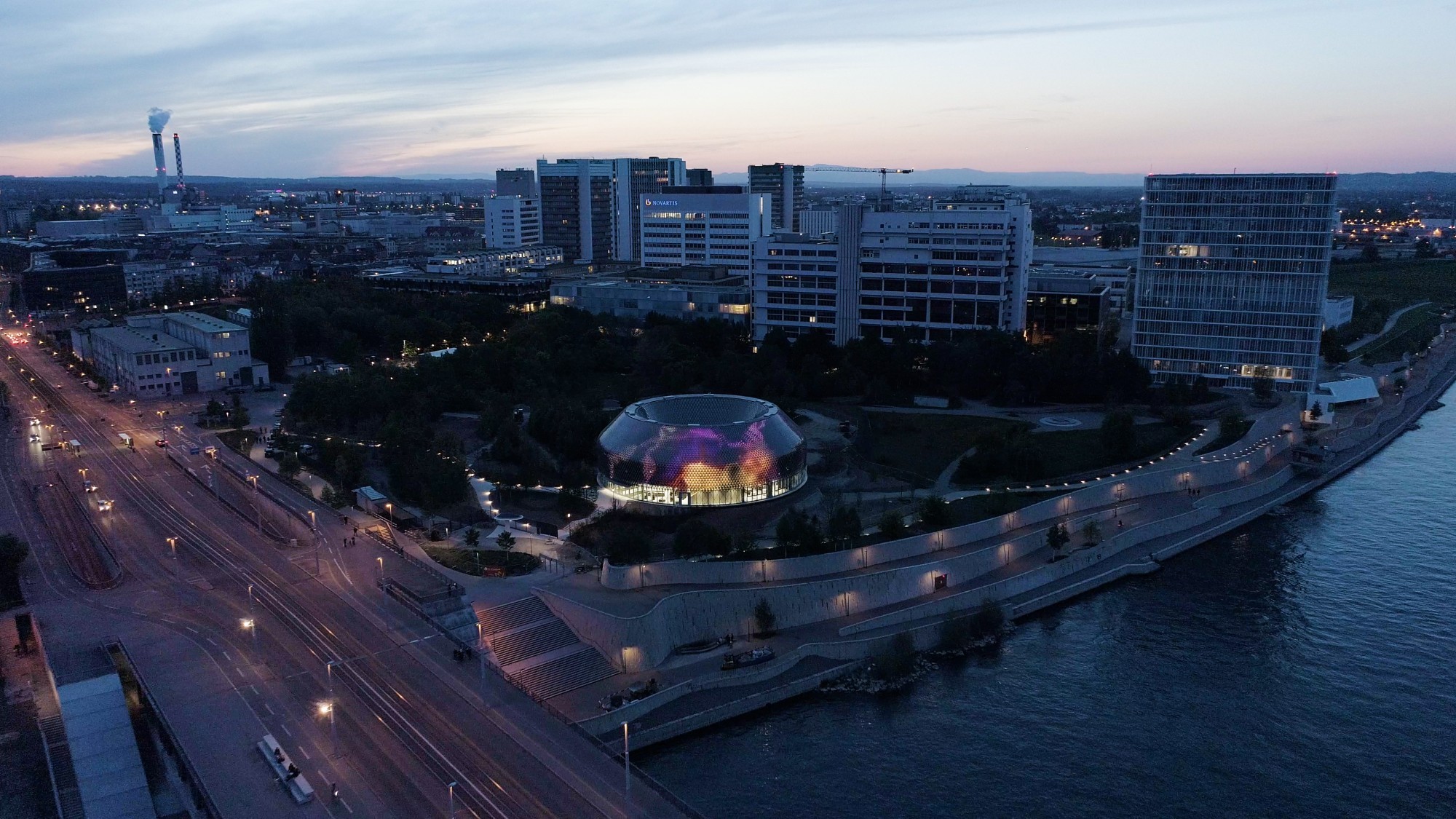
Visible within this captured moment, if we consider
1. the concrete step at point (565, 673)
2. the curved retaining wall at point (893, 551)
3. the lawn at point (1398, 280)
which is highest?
the lawn at point (1398, 280)

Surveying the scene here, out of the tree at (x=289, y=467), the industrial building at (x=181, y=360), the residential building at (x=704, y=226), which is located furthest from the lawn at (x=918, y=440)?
the residential building at (x=704, y=226)

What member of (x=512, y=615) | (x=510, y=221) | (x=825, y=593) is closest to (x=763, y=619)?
(x=825, y=593)

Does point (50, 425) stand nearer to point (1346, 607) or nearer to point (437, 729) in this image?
point (437, 729)

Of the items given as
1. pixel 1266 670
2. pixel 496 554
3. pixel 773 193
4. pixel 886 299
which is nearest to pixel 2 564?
pixel 496 554

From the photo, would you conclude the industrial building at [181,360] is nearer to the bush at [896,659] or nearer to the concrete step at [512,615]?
the concrete step at [512,615]

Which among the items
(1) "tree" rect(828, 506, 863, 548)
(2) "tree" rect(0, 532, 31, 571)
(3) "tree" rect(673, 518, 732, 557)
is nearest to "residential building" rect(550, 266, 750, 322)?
(1) "tree" rect(828, 506, 863, 548)
